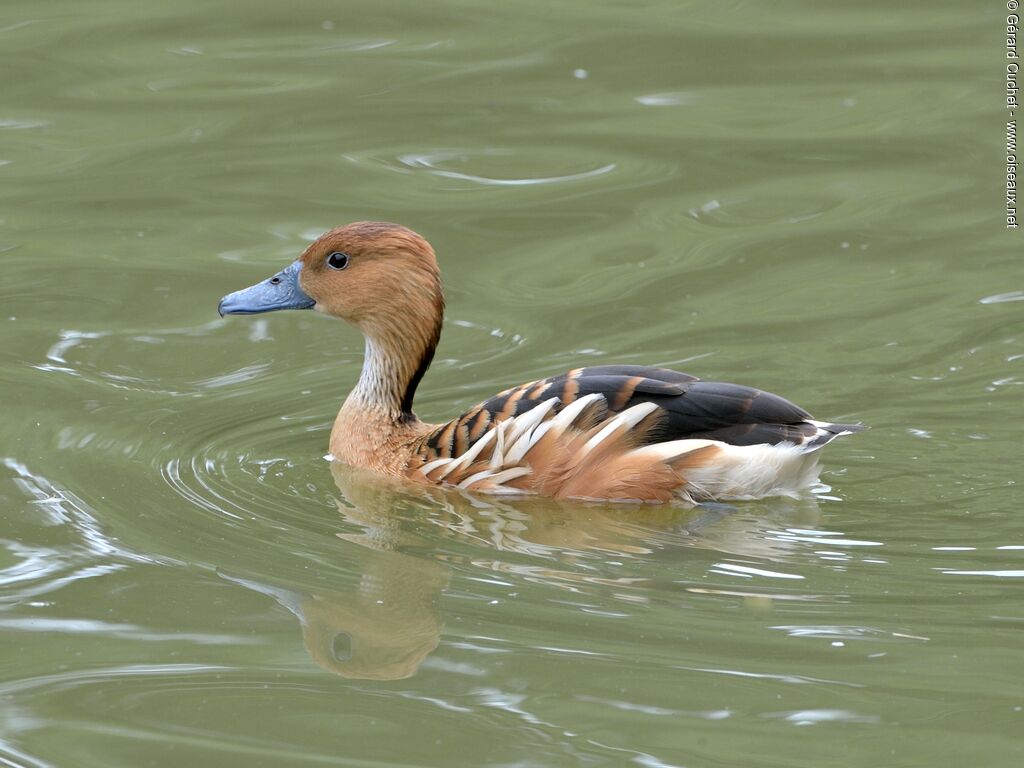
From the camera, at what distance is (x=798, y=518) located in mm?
8359

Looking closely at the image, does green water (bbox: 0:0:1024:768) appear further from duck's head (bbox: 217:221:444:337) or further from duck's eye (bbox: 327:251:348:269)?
duck's eye (bbox: 327:251:348:269)

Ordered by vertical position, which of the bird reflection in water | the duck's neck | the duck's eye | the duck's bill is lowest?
the bird reflection in water

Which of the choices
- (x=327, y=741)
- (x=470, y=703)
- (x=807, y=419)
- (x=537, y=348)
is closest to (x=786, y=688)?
(x=470, y=703)

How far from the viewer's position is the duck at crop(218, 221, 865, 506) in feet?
27.8

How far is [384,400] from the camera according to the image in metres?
9.55

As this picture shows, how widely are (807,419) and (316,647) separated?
8.95ft

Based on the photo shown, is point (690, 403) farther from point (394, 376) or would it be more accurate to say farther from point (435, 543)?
point (394, 376)

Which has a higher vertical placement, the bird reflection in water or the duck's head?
the duck's head

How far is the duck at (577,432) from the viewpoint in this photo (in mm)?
8461

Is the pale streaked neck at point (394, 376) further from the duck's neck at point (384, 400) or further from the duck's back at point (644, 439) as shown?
the duck's back at point (644, 439)

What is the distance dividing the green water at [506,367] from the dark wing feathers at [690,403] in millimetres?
396

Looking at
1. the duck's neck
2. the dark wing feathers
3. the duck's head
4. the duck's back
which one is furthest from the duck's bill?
the dark wing feathers

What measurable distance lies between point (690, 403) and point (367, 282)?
196cm

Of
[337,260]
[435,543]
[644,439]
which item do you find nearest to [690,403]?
[644,439]
